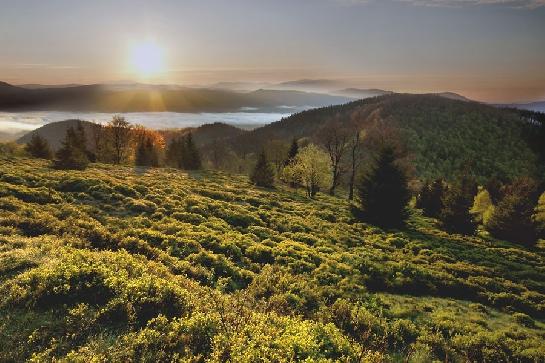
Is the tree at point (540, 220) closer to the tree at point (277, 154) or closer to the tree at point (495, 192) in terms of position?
the tree at point (495, 192)

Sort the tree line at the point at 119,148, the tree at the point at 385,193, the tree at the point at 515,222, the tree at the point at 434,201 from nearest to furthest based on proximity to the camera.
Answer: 1. the tree at the point at 385,193
2. the tree at the point at 515,222
3. the tree at the point at 434,201
4. the tree line at the point at 119,148

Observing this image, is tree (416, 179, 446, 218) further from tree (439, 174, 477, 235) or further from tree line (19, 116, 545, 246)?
tree (439, 174, 477, 235)

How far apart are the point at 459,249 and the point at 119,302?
31.2 m

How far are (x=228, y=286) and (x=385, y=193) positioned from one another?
1086 inches

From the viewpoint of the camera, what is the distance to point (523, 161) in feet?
474

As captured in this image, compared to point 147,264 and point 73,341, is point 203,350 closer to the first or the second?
point 73,341

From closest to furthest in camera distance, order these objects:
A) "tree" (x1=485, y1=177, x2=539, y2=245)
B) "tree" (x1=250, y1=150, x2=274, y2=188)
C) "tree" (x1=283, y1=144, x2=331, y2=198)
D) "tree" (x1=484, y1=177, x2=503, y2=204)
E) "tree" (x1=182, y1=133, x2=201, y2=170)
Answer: "tree" (x1=485, y1=177, x2=539, y2=245) → "tree" (x1=250, y1=150, x2=274, y2=188) → "tree" (x1=283, y1=144, x2=331, y2=198) → "tree" (x1=182, y1=133, x2=201, y2=170) → "tree" (x1=484, y1=177, x2=503, y2=204)

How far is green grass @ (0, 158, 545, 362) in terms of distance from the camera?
34.8 ft

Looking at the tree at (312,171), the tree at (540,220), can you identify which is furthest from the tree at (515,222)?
the tree at (312,171)

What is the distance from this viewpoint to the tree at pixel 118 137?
3051 inches

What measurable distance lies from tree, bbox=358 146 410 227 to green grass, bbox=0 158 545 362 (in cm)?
574

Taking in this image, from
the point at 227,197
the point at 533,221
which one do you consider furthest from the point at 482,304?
the point at 533,221

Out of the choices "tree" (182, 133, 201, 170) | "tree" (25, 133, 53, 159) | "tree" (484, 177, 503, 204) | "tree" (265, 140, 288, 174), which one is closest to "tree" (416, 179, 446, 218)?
"tree" (484, 177, 503, 204)

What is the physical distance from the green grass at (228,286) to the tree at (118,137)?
161 ft
